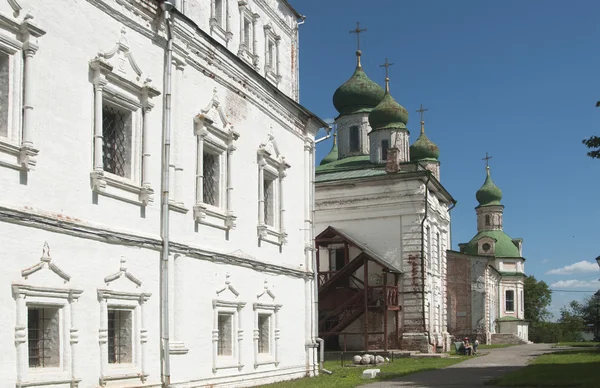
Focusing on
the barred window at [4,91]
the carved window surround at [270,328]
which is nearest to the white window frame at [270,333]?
the carved window surround at [270,328]

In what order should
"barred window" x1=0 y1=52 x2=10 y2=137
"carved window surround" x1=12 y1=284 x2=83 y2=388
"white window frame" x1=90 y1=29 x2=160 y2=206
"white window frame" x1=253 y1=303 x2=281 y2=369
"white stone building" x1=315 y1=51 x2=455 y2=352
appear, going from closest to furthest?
"carved window surround" x1=12 y1=284 x2=83 y2=388 < "barred window" x1=0 y1=52 x2=10 y2=137 < "white window frame" x1=90 y1=29 x2=160 y2=206 < "white window frame" x1=253 y1=303 x2=281 y2=369 < "white stone building" x1=315 y1=51 x2=455 y2=352

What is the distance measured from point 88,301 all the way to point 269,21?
30.1 ft

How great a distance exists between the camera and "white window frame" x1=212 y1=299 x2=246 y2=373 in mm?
13469

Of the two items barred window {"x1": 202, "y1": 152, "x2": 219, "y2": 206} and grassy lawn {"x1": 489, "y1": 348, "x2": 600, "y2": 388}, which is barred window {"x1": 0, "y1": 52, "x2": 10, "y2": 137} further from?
grassy lawn {"x1": 489, "y1": 348, "x2": 600, "y2": 388}

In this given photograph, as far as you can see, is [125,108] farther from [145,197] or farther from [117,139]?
[145,197]

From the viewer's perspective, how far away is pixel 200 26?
13844mm

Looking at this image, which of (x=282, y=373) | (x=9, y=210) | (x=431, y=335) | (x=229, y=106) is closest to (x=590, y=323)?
(x=431, y=335)

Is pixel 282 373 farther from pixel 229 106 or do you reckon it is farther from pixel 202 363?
pixel 229 106

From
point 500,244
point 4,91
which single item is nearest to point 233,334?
point 4,91

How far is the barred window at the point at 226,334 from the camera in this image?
46.5 ft

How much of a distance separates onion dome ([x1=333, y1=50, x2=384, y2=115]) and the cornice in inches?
923

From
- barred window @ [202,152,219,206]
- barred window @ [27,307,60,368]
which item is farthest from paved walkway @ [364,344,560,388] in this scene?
barred window @ [27,307,60,368]

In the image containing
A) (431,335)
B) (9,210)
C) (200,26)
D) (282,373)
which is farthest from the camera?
(431,335)

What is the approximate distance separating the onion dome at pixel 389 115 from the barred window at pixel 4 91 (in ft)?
85.7
